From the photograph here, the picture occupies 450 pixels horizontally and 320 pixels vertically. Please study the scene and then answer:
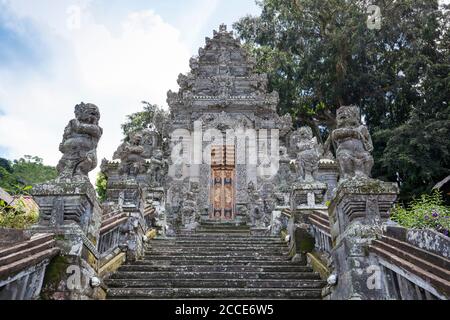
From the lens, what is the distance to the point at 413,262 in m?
3.69

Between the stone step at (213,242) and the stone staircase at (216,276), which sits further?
the stone step at (213,242)

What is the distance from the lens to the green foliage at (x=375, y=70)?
17266 millimetres

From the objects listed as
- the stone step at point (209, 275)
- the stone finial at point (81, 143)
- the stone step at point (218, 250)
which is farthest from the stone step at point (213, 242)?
the stone finial at point (81, 143)

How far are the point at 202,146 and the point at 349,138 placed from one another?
12.8 m

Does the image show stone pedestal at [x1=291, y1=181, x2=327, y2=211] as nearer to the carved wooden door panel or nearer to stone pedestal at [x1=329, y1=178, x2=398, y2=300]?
stone pedestal at [x1=329, y1=178, x2=398, y2=300]

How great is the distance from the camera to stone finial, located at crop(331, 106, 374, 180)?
5.38m

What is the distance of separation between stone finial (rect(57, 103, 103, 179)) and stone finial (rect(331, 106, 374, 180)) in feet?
12.4

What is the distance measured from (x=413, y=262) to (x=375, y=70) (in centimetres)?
2354

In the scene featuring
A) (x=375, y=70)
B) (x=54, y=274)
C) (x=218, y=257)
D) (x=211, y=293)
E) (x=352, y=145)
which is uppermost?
(x=375, y=70)

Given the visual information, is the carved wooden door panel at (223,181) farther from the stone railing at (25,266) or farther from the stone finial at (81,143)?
the stone railing at (25,266)

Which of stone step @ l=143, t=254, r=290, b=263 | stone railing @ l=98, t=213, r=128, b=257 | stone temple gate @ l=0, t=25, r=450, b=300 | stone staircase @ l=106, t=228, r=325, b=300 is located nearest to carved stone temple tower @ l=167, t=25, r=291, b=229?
stone temple gate @ l=0, t=25, r=450, b=300

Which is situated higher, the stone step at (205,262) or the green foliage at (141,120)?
the green foliage at (141,120)

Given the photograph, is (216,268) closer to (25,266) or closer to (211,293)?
(211,293)

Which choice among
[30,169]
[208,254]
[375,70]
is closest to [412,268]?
[208,254]
